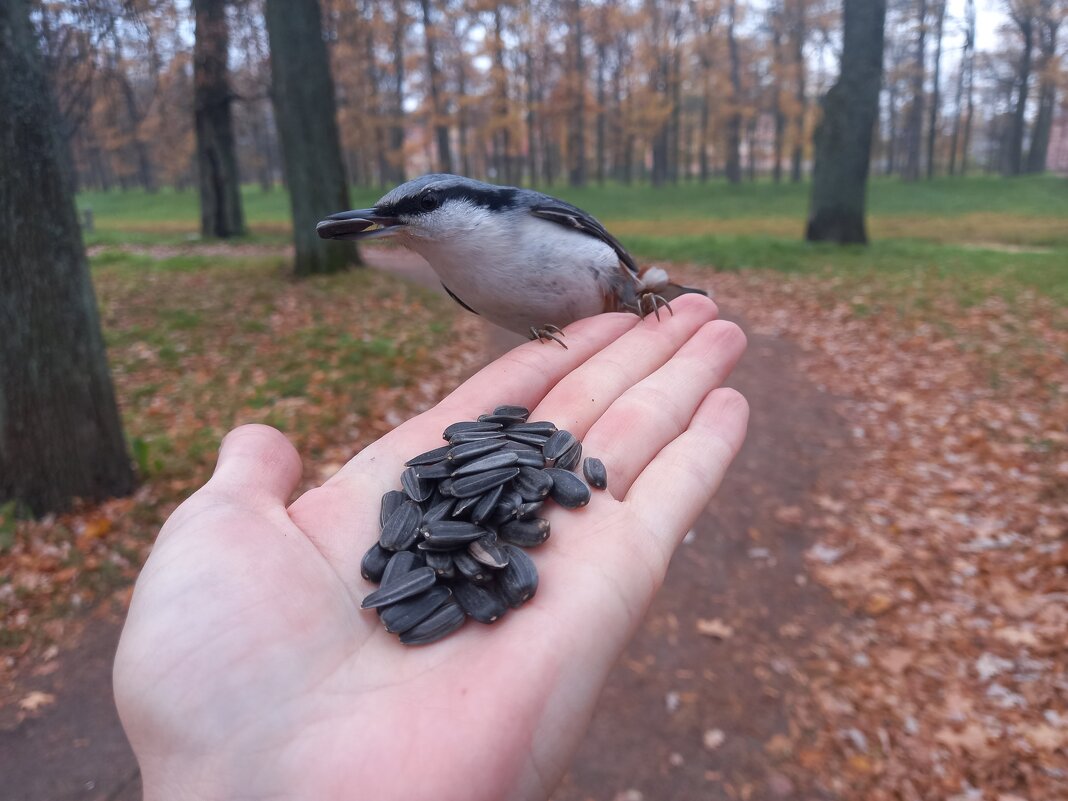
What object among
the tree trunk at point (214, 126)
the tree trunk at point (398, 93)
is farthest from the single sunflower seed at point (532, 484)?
the tree trunk at point (398, 93)

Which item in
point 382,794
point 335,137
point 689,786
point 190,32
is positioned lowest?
point 689,786

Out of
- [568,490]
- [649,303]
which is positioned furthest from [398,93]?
[568,490]

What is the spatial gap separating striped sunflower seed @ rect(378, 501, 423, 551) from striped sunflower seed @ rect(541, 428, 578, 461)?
45cm

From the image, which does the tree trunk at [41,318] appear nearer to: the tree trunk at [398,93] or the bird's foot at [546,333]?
the bird's foot at [546,333]

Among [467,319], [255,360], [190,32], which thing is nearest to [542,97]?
[190,32]

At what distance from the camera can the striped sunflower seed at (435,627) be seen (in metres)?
1.58

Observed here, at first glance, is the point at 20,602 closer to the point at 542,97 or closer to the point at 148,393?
the point at 148,393

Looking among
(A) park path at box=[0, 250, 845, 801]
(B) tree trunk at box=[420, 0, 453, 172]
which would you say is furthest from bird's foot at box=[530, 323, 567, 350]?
(B) tree trunk at box=[420, 0, 453, 172]

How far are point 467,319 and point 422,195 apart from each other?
679 cm

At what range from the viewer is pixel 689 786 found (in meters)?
2.90

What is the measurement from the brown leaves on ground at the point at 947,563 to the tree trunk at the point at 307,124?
7039mm

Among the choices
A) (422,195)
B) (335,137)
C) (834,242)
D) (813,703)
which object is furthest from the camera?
(834,242)

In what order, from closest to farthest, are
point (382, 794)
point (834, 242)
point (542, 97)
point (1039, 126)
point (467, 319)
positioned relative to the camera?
point (382, 794), point (467, 319), point (834, 242), point (542, 97), point (1039, 126)

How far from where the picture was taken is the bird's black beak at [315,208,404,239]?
2.28 metres
